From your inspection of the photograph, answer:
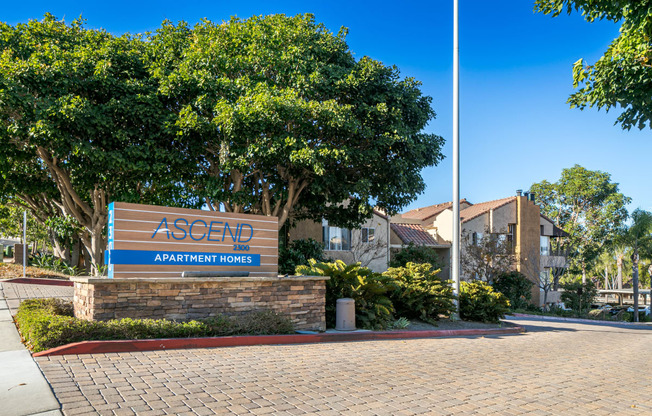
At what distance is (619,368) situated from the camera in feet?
33.0

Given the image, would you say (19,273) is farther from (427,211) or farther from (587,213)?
(587,213)

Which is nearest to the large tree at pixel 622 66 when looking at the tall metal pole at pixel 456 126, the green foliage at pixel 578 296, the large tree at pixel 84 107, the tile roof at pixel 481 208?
the tall metal pole at pixel 456 126

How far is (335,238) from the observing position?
1331 inches

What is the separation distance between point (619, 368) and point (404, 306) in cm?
600

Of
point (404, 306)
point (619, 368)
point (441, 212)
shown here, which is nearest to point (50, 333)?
point (404, 306)

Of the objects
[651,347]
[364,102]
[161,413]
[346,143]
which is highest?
[364,102]

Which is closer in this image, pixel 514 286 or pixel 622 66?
pixel 622 66

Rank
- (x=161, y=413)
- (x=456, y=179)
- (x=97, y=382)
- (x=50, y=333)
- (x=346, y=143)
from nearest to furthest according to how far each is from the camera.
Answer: (x=161, y=413)
(x=97, y=382)
(x=50, y=333)
(x=456, y=179)
(x=346, y=143)

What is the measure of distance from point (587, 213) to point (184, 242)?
49.8 meters

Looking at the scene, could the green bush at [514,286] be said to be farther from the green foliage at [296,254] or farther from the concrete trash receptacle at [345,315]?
the concrete trash receptacle at [345,315]

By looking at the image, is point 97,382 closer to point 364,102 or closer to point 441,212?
point 364,102

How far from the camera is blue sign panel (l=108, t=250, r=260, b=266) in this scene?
402 inches

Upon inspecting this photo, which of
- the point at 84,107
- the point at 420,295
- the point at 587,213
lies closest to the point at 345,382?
the point at 420,295

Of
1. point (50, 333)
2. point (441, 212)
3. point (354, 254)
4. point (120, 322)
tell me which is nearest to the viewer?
point (50, 333)
